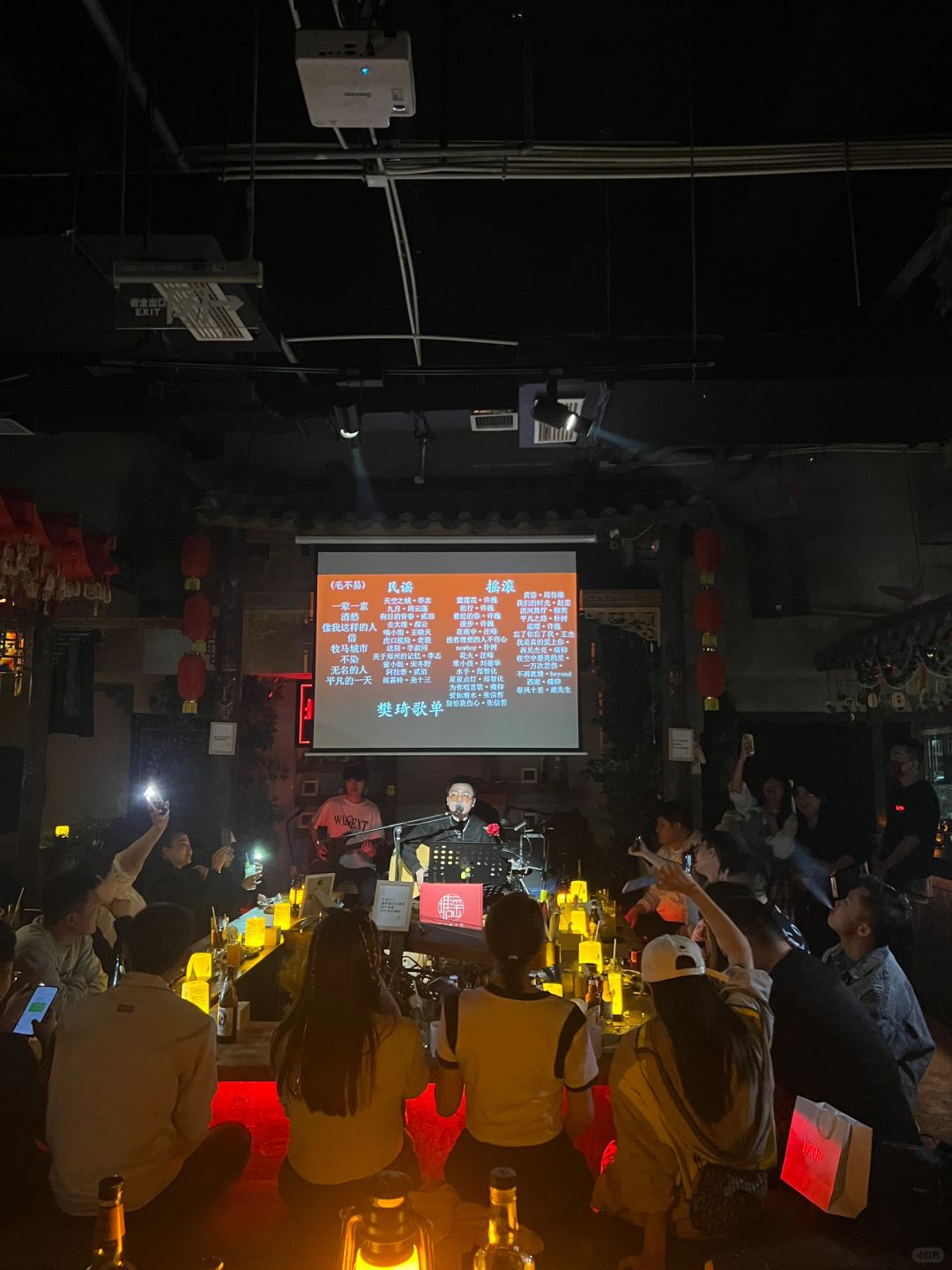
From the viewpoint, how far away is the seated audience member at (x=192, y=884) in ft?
14.1

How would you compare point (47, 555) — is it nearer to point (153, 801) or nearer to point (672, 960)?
point (153, 801)

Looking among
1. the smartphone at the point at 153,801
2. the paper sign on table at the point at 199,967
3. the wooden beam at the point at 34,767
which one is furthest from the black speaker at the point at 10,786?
the paper sign on table at the point at 199,967

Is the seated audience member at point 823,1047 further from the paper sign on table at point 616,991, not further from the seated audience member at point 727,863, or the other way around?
the seated audience member at point 727,863

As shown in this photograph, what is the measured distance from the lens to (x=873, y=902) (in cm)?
290

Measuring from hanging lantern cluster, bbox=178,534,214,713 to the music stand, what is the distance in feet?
8.46

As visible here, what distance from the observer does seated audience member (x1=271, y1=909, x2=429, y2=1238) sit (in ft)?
6.45

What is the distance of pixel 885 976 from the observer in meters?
2.83

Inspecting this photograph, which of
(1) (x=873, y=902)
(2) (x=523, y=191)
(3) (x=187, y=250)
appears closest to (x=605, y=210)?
(2) (x=523, y=191)

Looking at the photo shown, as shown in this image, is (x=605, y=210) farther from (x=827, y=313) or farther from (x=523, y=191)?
(x=827, y=313)

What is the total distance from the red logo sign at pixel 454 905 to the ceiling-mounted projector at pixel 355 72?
3.10 metres

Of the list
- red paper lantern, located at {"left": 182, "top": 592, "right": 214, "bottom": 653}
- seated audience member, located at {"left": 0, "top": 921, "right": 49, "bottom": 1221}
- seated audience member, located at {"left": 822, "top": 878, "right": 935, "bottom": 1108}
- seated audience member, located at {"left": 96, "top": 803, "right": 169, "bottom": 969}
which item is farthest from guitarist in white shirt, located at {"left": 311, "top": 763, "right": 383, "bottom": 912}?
seated audience member, located at {"left": 822, "top": 878, "right": 935, "bottom": 1108}

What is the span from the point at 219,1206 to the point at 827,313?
19.0 ft

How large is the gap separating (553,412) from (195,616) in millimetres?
3260

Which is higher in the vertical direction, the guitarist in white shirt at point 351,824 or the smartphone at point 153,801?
the smartphone at point 153,801
